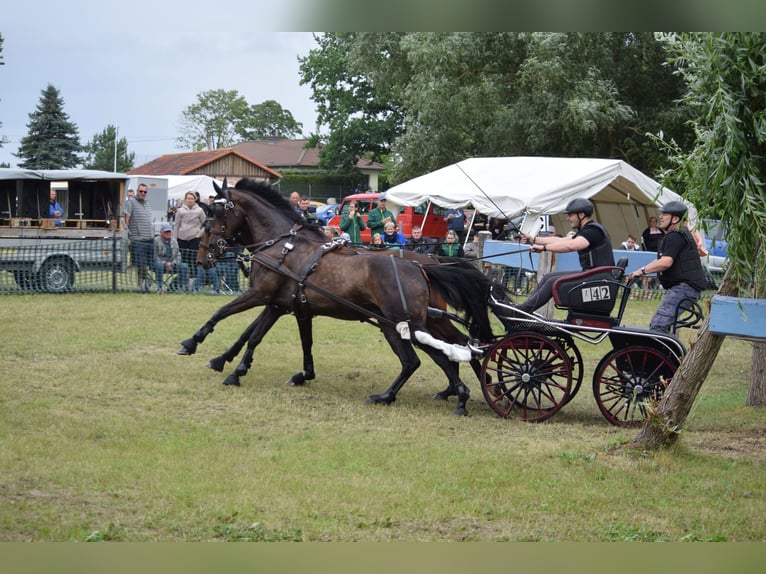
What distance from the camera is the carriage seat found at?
821cm

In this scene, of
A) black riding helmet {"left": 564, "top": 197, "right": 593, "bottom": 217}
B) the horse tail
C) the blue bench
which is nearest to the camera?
the blue bench

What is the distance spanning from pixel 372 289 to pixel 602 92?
1779cm

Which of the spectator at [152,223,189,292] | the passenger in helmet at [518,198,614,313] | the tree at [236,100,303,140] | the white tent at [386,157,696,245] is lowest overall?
the spectator at [152,223,189,292]

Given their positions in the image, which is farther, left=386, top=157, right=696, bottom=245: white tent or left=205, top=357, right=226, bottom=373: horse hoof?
left=386, top=157, right=696, bottom=245: white tent

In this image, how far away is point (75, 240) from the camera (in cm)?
1753

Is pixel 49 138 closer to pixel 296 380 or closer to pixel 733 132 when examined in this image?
pixel 296 380

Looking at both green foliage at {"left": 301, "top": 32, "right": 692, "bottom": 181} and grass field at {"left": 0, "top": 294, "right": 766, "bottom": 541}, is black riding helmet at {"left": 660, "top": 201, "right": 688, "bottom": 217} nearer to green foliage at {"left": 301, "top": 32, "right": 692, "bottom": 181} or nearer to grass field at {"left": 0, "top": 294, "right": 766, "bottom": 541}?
grass field at {"left": 0, "top": 294, "right": 766, "bottom": 541}

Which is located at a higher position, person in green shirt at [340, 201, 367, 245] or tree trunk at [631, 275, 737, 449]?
person in green shirt at [340, 201, 367, 245]

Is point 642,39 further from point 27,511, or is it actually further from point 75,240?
point 27,511

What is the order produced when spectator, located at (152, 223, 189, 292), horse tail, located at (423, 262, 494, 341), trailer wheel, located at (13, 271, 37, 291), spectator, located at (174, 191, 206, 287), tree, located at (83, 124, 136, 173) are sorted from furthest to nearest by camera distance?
tree, located at (83, 124, 136, 173), spectator, located at (174, 191, 206, 287), spectator, located at (152, 223, 189, 292), trailer wheel, located at (13, 271, 37, 291), horse tail, located at (423, 262, 494, 341)

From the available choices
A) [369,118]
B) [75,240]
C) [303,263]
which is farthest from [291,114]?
[303,263]

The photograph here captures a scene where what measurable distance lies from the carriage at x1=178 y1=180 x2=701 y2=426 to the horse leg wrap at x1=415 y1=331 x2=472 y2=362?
0.01 metres

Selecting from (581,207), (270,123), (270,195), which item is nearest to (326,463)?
(581,207)

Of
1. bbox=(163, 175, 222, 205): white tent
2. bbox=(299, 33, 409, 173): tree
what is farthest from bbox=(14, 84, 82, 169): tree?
bbox=(163, 175, 222, 205): white tent
